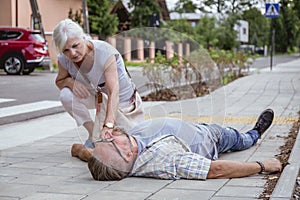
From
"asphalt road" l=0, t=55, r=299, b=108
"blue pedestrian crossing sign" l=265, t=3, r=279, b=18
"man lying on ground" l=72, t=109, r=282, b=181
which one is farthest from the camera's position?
"blue pedestrian crossing sign" l=265, t=3, r=279, b=18

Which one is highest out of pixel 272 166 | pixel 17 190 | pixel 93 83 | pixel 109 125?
pixel 93 83

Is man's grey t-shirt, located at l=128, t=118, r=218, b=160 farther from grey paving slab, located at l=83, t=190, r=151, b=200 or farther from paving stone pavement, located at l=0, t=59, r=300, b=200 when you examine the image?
grey paving slab, located at l=83, t=190, r=151, b=200

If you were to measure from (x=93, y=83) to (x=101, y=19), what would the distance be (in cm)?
3190

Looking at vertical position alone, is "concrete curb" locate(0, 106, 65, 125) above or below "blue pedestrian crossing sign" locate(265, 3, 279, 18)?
below

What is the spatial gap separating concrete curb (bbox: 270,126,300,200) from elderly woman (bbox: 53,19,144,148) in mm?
1519

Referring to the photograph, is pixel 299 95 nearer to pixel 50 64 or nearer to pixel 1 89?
pixel 1 89

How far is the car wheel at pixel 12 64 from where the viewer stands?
2280 cm

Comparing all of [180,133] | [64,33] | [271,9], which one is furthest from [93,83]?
[271,9]

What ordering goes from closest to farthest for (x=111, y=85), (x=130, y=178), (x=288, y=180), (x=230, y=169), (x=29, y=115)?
1. (x=288, y=180)
2. (x=230, y=169)
3. (x=130, y=178)
4. (x=111, y=85)
5. (x=29, y=115)

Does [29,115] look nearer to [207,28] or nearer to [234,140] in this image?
[234,140]

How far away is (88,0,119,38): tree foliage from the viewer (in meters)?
37.9

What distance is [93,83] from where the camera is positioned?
6.52 meters

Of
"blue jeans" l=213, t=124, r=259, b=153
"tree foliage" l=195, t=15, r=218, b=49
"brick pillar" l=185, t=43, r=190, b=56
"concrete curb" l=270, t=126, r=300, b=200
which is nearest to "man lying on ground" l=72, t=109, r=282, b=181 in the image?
"concrete curb" l=270, t=126, r=300, b=200

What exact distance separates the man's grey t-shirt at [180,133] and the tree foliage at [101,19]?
104 feet
